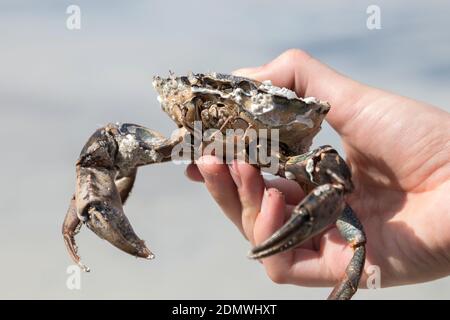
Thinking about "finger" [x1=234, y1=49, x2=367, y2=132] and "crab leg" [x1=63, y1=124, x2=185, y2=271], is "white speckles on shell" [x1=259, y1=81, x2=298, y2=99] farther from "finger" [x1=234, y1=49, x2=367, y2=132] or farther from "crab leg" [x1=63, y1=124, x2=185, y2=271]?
"finger" [x1=234, y1=49, x2=367, y2=132]

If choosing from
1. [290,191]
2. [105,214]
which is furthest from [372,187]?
[105,214]

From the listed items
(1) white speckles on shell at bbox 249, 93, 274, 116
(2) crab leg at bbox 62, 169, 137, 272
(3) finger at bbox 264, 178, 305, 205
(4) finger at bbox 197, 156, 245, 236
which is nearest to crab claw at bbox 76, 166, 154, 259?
(2) crab leg at bbox 62, 169, 137, 272

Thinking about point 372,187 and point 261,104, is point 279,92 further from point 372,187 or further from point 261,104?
point 372,187

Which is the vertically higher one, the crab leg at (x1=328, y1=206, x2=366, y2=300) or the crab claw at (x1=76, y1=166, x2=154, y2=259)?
the crab claw at (x1=76, y1=166, x2=154, y2=259)

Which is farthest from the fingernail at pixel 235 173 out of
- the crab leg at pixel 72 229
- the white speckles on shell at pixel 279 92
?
the crab leg at pixel 72 229

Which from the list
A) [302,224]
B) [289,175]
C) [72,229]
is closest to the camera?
[302,224]
